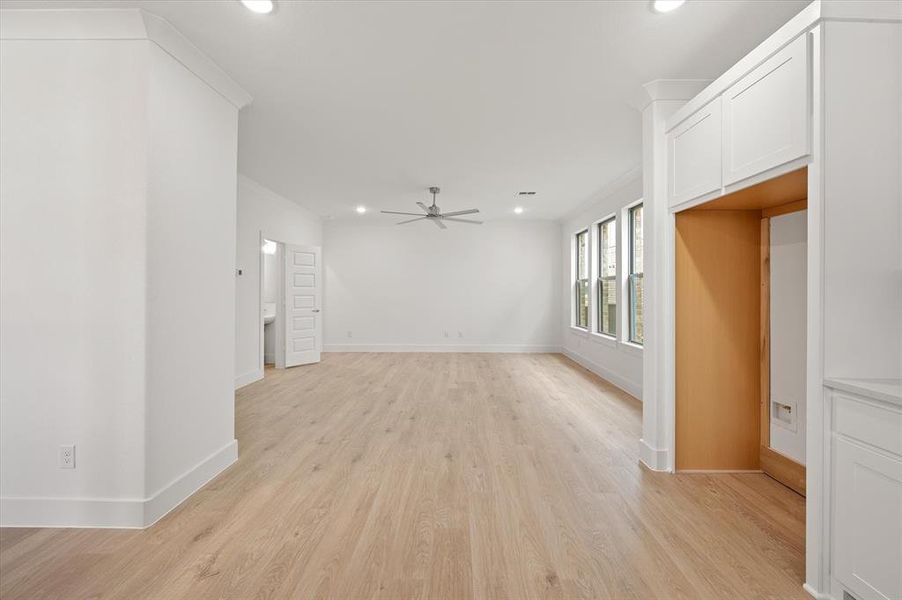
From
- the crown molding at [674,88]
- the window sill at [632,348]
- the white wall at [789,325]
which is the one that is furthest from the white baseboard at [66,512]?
the window sill at [632,348]

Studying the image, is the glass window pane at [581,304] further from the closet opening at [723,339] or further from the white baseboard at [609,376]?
the closet opening at [723,339]

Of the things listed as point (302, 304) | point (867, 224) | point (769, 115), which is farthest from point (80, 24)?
point (302, 304)

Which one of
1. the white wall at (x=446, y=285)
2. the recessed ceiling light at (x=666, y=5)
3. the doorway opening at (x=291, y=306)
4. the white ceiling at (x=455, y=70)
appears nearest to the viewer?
the recessed ceiling light at (x=666, y=5)

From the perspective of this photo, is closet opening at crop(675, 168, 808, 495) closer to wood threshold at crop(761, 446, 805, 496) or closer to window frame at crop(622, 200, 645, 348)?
wood threshold at crop(761, 446, 805, 496)

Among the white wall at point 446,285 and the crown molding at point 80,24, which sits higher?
the crown molding at point 80,24

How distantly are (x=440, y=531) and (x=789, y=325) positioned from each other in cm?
245

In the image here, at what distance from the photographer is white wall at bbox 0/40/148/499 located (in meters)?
2.09

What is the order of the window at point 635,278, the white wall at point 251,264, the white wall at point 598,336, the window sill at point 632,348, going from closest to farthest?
the window sill at point 632,348
the white wall at point 598,336
the window at point 635,278
the white wall at point 251,264

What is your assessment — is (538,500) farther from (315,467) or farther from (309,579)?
(315,467)

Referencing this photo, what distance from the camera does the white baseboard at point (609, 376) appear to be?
15.7ft

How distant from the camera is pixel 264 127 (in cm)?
361

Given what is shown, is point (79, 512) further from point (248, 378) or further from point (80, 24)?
point (248, 378)

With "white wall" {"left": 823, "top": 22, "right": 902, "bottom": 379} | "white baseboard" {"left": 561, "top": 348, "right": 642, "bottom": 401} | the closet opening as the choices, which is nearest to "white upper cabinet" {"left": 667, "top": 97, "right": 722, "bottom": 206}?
the closet opening

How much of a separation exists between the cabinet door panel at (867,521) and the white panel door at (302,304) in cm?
658
